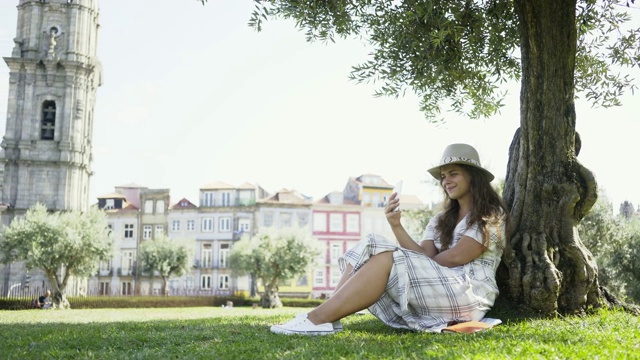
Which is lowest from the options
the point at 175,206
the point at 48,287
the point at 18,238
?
the point at 48,287

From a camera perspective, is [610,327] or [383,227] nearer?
[610,327]

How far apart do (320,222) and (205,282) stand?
518 inches

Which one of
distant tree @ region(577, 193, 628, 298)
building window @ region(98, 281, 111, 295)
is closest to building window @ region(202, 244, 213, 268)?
building window @ region(98, 281, 111, 295)

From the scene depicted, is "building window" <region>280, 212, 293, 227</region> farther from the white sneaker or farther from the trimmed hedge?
the white sneaker

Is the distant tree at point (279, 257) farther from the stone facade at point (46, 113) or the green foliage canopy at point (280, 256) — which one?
the stone facade at point (46, 113)

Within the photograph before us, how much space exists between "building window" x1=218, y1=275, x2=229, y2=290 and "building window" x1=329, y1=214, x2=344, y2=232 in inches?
464

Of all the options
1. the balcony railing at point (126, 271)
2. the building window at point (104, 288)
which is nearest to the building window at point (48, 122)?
the balcony railing at point (126, 271)

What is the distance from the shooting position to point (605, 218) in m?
26.6

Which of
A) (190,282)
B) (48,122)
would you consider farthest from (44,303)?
(190,282)

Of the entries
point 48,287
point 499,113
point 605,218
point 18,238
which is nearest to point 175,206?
point 48,287

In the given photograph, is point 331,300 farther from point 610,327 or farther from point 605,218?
point 605,218

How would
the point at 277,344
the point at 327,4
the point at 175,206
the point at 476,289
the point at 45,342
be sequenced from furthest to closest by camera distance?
the point at 175,206 < the point at 327,4 < the point at 45,342 < the point at 476,289 < the point at 277,344

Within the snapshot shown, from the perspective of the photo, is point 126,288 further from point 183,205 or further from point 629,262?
point 629,262

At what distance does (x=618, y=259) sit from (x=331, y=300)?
24.9m
